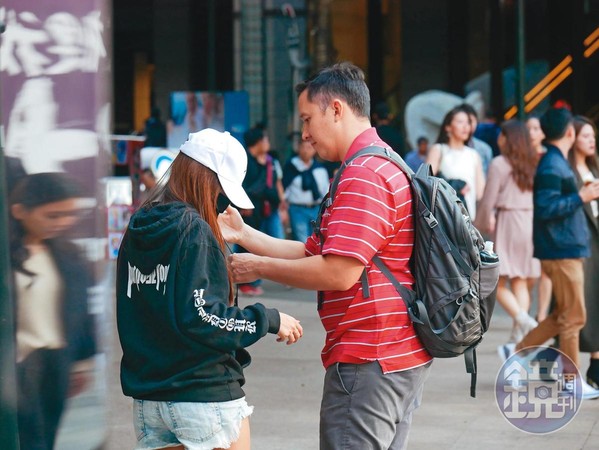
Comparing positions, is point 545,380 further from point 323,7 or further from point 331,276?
point 323,7

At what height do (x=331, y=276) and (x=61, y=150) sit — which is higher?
(x=61, y=150)

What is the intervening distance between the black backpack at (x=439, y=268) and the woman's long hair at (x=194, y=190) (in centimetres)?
46

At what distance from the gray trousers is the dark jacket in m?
4.00

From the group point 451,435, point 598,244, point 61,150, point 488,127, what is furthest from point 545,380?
point 488,127

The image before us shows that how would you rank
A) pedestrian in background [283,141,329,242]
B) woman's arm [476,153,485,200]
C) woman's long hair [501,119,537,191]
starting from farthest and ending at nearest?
1. pedestrian in background [283,141,329,242]
2. woman's arm [476,153,485,200]
3. woman's long hair [501,119,537,191]

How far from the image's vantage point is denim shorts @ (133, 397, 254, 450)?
146 inches

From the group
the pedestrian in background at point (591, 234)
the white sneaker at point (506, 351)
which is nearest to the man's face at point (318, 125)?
the pedestrian in background at point (591, 234)

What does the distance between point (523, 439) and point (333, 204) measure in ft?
11.2

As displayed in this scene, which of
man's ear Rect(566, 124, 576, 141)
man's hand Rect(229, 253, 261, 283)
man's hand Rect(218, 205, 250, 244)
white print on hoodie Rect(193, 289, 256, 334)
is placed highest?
man's ear Rect(566, 124, 576, 141)

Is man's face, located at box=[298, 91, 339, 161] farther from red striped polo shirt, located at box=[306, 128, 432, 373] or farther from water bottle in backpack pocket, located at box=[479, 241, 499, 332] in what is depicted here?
water bottle in backpack pocket, located at box=[479, 241, 499, 332]

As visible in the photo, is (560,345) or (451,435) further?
(560,345)

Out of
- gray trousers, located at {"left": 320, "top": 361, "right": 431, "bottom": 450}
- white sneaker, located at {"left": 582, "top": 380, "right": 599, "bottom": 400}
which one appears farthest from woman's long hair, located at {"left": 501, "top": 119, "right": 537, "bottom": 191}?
gray trousers, located at {"left": 320, "top": 361, "right": 431, "bottom": 450}

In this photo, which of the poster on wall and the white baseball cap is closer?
the white baseball cap

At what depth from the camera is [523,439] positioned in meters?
6.89
